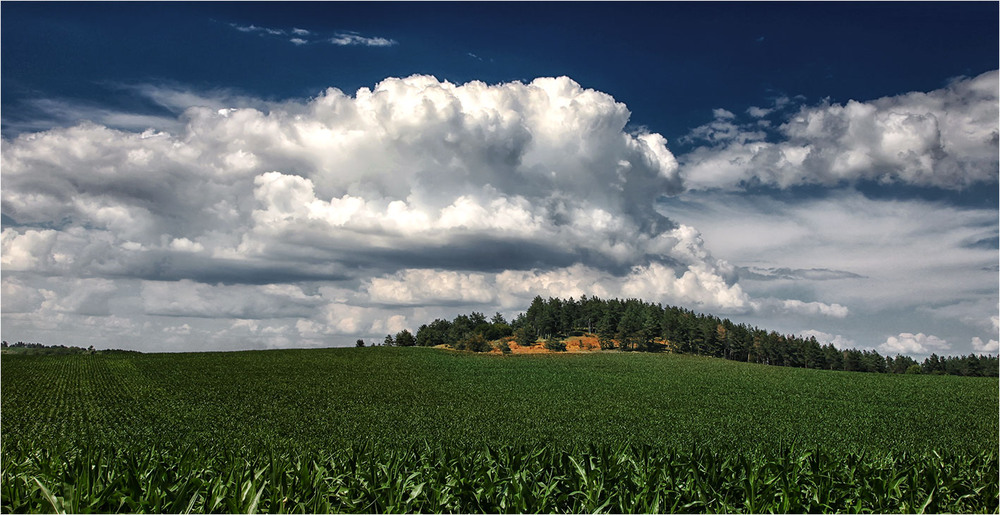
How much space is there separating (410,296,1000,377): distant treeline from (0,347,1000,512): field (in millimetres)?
23051

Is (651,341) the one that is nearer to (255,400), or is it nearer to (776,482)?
(255,400)

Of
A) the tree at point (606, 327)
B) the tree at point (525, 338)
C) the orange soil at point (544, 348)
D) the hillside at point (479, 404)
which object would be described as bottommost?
Result: the hillside at point (479, 404)

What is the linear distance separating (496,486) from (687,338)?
332 ft

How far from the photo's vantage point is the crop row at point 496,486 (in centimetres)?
659

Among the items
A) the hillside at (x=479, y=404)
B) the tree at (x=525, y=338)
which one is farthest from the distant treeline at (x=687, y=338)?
the hillside at (x=479, y=404)

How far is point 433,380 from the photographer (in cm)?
4775

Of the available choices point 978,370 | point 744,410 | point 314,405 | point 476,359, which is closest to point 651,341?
point 476,359

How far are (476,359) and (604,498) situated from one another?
61.8 m

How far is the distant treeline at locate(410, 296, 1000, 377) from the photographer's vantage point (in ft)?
321

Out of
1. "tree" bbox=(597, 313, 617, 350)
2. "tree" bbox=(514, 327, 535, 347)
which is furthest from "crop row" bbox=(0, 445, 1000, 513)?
"tree" bbox=(597, 313, 617, 350)

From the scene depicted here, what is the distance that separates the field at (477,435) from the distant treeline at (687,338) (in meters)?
23.1

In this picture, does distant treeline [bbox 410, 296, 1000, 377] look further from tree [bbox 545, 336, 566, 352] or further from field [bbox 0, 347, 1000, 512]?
field [bbox 0, 347, 1000, 512]

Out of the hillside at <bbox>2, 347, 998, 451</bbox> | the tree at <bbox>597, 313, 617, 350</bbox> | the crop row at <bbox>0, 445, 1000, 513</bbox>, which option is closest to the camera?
the crop row at <bbox>0, 445, 1000, 513</bbox>

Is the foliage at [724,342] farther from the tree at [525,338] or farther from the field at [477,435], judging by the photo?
the field at [477,435]
